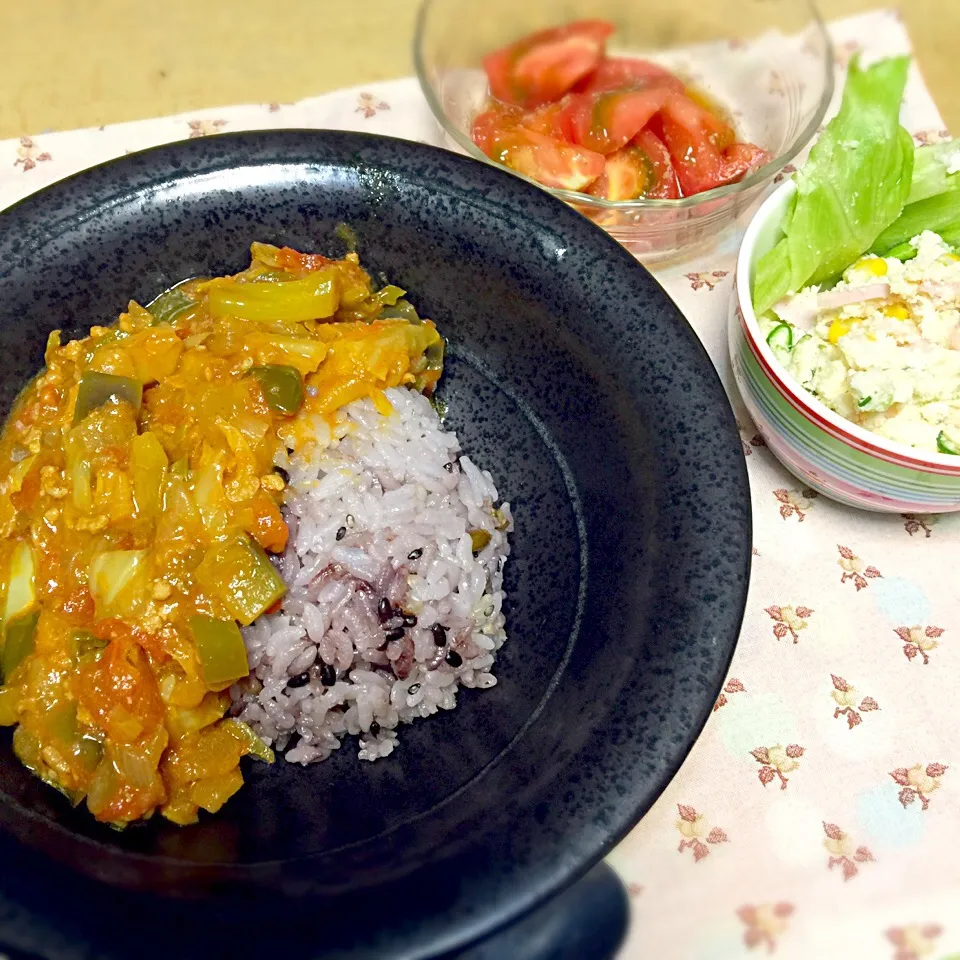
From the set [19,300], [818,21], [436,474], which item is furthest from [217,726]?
[818,21]

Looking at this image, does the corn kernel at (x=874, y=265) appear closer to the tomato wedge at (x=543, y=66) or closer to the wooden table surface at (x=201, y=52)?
the tomato wedge at (x=543, y=66)

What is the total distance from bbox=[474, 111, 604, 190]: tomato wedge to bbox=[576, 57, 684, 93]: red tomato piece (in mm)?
343

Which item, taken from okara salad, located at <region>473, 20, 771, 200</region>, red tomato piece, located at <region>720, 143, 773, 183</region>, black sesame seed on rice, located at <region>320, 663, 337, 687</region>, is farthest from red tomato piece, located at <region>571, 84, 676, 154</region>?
black sesame seed on rice, located at <region>320, 663, 337, 687</region>

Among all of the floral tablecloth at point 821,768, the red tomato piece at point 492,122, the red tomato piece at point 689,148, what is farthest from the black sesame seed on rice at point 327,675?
the red tomato piece at point 689,148

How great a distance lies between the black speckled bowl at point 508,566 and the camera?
1310 millimetres

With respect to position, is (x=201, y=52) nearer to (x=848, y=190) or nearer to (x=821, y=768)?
(x=848, y=190)

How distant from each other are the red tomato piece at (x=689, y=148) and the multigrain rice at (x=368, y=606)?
1.18 m

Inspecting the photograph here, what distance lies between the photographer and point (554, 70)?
8.80ft

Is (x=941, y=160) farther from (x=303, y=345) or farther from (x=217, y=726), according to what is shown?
(x=217, y=726)

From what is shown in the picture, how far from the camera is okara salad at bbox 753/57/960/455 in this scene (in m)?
1.89

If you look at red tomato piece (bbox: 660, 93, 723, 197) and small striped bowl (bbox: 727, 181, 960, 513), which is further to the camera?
red tomato piece (bbox: 660, 93, 723, 197)

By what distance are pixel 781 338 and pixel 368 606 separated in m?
1.13

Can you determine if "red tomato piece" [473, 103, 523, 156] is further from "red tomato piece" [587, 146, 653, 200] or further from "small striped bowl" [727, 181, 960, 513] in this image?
"small striped bowl" [727, 181, 960, 513]

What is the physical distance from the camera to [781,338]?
6.68ft
